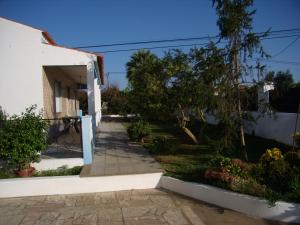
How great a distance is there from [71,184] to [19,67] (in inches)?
188

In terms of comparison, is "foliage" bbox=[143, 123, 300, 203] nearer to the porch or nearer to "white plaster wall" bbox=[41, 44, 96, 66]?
the porch

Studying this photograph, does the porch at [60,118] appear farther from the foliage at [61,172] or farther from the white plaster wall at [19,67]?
the white plaster wall at [19,67]

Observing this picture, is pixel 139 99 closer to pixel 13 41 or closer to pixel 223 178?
pixel 13 41

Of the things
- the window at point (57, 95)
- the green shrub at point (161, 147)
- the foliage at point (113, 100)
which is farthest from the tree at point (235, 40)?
the foliage at point (113, 100)

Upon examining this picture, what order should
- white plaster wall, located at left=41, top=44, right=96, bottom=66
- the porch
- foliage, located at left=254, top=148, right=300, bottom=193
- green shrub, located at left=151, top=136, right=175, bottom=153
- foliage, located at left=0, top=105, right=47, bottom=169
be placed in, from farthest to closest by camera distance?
1. green shrub, located at left=151, top=136, right=175, bottom=153
2. white plaster wall, located at left=41, top=44, right=96, bottom=66
3. the porch
4. foliage, located at left=0, top=105, right=47, bottom=169
5. foliage, located at left=254, top=148, right=300, bottom=193

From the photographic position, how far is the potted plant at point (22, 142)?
772 centimetres

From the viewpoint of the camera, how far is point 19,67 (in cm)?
1048

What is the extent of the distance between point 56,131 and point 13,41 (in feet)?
15.0

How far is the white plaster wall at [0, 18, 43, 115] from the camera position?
34.0ft

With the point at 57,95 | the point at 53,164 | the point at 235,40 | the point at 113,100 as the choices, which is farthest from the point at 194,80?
the point at 113,100

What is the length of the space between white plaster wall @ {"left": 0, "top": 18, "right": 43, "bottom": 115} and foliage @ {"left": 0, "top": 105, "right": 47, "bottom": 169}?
258 centimetres

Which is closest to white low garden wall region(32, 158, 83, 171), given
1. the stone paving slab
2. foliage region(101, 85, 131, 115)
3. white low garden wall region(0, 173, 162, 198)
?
white low garden wall region(0, 173, 162, 198)

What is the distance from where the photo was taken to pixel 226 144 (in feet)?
27.6

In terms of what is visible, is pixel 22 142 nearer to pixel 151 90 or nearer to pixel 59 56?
pixel 59 56
